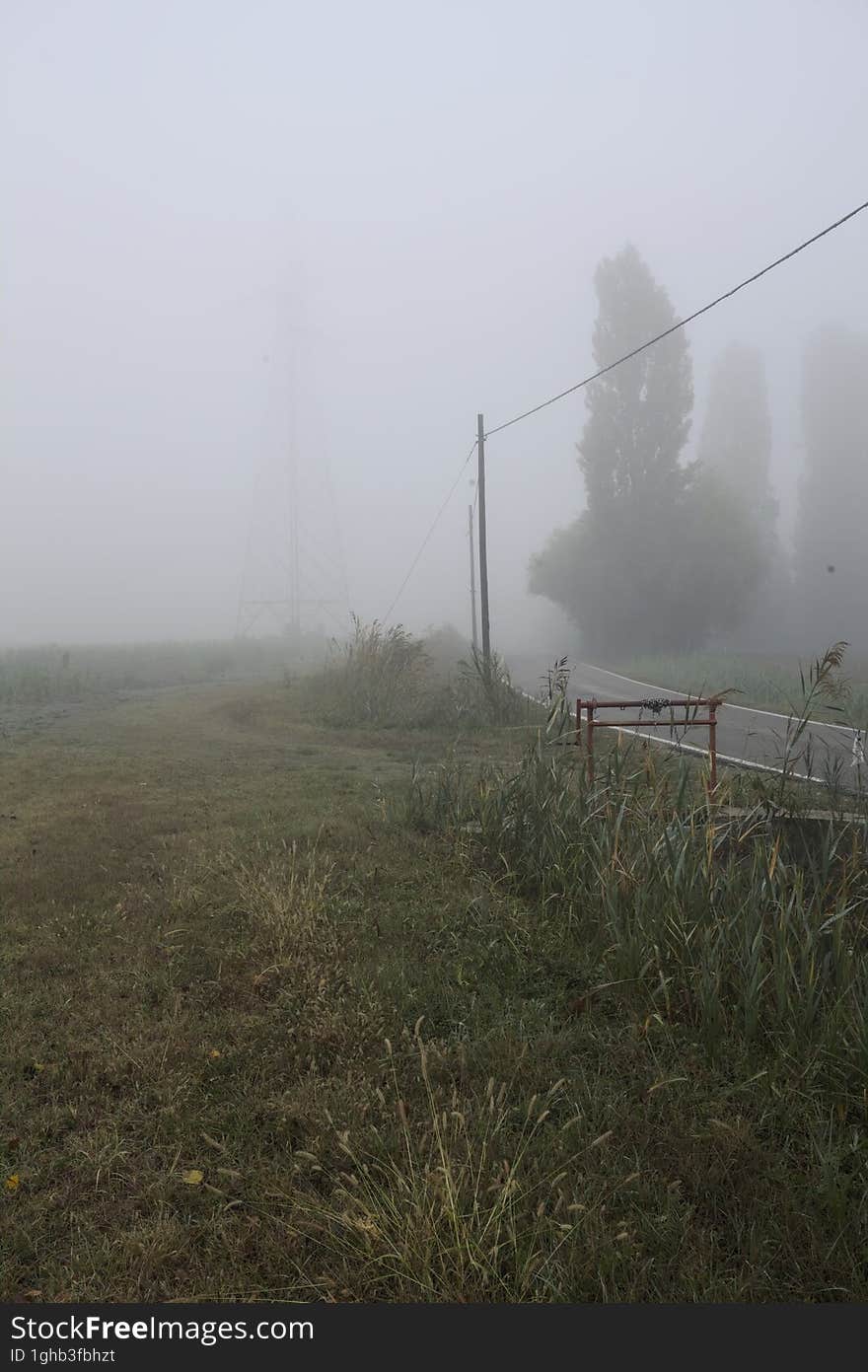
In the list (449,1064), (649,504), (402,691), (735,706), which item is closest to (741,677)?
(735,706)

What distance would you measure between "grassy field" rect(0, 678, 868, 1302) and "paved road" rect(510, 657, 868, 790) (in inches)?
47.6

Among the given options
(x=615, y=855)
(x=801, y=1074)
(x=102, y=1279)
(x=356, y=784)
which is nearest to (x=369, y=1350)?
(x=102, y=1279)

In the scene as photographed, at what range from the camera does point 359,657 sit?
49.5 feet

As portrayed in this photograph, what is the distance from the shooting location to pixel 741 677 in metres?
19.1

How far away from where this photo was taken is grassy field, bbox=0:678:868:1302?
227 centimetres

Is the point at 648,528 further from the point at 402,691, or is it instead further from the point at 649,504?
the point at 402,691

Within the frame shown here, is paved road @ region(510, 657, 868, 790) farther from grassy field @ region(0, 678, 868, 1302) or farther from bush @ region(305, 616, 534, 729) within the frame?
bush @ region(305, 616, 534, 729)

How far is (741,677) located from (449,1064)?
17631 mm

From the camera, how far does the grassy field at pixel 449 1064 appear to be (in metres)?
2.27

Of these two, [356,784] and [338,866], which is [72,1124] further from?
[356,784]

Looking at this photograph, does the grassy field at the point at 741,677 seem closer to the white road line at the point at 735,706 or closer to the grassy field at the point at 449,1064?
the white road line at the point at 735,706

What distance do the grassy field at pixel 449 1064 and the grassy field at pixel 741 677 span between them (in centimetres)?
822

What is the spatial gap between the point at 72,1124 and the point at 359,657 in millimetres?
12305

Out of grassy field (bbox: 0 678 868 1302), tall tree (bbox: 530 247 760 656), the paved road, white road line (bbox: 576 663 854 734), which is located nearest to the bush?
the paved road
